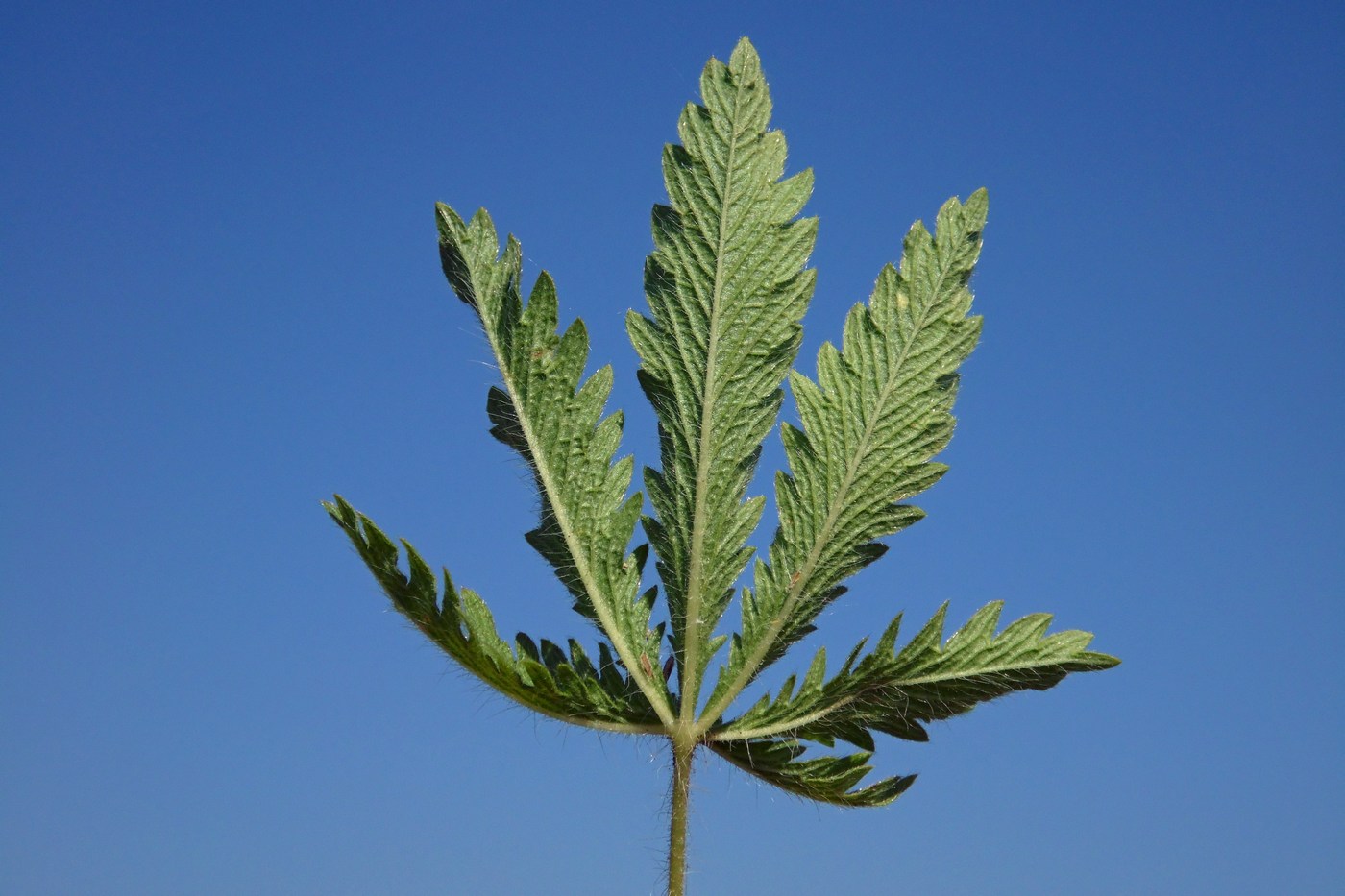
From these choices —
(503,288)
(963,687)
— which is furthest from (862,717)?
(503,288)

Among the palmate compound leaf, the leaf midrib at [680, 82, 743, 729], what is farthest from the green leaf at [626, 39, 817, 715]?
the palmate compound leaf

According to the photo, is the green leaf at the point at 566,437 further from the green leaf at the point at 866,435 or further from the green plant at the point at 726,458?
the green leaf at the point at 866,435

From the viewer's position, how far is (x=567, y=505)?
9.86ft

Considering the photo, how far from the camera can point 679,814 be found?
290 cm

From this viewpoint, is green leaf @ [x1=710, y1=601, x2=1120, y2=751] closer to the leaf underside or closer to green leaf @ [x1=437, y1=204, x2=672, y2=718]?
the leaf underside

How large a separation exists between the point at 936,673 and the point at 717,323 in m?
1.06

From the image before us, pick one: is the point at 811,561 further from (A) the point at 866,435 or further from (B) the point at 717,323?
(B) the point at 717,323

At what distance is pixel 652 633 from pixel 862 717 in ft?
2.03

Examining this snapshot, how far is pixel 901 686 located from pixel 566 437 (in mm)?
1080

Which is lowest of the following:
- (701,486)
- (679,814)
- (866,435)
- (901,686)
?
(679,814)

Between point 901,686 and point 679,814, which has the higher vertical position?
point 901,686

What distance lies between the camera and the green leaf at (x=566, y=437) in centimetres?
298

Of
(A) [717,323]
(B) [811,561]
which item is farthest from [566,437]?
(B) [811,561]

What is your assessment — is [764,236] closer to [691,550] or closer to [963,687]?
[691,550]
